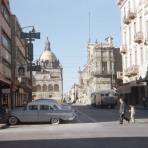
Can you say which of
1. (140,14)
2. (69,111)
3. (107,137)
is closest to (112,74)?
(140,14)

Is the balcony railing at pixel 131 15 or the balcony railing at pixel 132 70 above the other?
the balcony railing at pixel 131 15

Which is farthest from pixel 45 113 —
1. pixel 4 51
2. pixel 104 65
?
pixel 104 65

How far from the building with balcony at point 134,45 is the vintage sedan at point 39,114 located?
35296mm

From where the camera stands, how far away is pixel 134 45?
78.6 m

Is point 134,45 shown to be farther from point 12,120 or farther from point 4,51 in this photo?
point 12,120

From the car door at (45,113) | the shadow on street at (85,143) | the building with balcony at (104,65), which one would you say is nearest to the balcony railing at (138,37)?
the car door at (45,113)

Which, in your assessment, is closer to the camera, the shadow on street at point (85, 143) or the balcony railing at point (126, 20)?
the shadow on street at point (85, 143)

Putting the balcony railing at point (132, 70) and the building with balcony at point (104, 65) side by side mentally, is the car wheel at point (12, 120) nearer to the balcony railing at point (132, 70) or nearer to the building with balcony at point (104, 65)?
the balcony railing at point (132, 70)

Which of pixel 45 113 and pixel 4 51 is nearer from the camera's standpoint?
pixel 45 113

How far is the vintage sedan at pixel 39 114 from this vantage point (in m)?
36.8

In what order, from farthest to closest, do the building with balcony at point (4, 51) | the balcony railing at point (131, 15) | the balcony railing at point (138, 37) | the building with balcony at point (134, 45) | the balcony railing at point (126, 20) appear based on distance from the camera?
the balcony railing at point (126, 20), the balcony railing at point (131, 15), the balcony railing at point (138, 37), the building with balcony at point (134, 45), the building with balcony at point (4, 51)

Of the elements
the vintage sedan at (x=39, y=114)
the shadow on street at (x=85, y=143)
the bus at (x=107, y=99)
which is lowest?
the shadow on street at (x=85, y=143)

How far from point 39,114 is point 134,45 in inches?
1716

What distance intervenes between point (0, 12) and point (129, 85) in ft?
114
